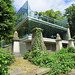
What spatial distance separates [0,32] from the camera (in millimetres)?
7082

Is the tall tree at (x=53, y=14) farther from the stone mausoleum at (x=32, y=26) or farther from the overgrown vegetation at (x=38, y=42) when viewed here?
the overgrown vegetation at (x=38, y=42)

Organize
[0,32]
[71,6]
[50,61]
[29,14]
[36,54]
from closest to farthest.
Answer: [50,61] → [36,54] → [0,32] → [29,14] → [71,6]

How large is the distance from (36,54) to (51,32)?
1088cm

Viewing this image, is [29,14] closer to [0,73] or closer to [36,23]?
[36,23]

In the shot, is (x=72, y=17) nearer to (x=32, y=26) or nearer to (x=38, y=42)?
(x=32, y=26)

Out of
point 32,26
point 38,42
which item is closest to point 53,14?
point 32,26

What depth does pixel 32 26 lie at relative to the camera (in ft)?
40.6

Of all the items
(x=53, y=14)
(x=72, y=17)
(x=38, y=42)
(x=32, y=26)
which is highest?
(x=53, y=14)

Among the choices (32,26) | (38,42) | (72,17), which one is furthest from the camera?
(72,17)

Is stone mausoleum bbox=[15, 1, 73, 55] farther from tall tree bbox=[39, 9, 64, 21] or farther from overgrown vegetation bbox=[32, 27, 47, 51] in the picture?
tall tree bbox=[39, 9, 64, 21]

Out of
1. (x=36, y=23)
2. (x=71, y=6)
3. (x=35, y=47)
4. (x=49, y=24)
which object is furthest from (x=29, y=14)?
(x=71, y=6)

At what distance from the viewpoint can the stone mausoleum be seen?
1204 centimetres

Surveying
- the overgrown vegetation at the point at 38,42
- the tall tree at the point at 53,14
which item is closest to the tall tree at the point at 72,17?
the tall tree at the point at 53,14

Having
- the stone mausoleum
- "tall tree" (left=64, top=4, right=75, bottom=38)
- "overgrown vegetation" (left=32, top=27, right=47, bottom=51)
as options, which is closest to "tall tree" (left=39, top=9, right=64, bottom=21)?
"tall tree" (left=64, top=4, right=75, bottom=38)
